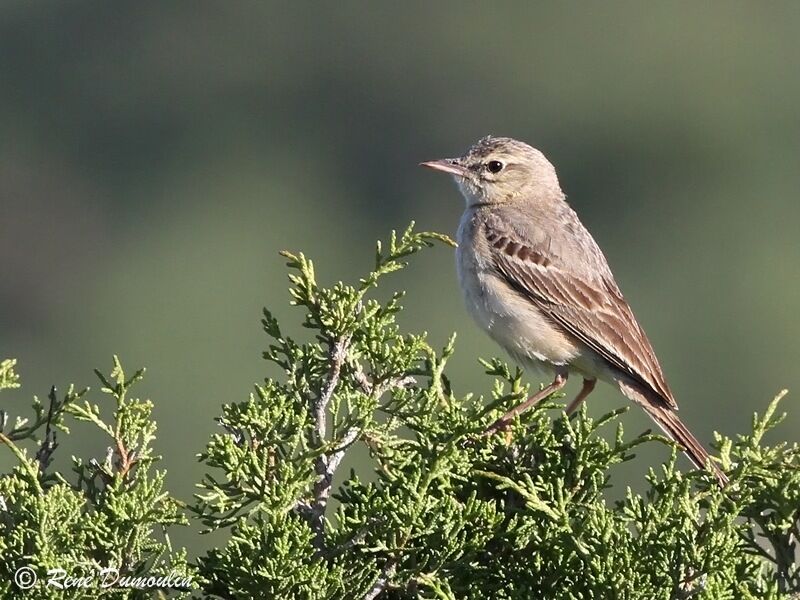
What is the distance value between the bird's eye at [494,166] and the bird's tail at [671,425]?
1985 mm

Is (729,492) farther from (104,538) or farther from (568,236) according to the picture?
(568,236)

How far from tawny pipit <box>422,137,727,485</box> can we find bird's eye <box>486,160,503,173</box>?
0.25 metres

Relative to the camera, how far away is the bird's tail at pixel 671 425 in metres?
7.54

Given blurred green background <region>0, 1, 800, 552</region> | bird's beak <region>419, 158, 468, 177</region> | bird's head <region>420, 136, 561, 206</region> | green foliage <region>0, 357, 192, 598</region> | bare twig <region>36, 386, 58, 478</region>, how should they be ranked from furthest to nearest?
blurred green background <region>0, 1, 800, 552</region> → bird's head <region>420, 136, 561, 206</region> → bird's beak <region>419, 158, 468, 177</region> → bare twig <region>36, 386, 58, 478</region> → green foliage <region>0, 357, 192, 598</region>

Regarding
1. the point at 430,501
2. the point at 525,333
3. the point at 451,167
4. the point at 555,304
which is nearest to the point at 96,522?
the point at 430,501

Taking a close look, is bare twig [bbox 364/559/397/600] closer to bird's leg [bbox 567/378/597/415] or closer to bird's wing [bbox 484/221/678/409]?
bird's leg [bbox 567/378/597/415]

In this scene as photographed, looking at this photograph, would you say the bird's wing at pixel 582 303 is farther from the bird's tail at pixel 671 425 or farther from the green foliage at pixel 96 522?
the green foliage at pixel 96 522

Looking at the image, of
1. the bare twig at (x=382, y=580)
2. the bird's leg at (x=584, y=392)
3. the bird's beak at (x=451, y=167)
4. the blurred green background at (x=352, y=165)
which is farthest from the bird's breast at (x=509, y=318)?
the blurred green background at (x=352, y=165)

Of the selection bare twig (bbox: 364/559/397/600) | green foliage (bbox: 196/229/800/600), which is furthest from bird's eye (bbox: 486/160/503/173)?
bare twig (bbox: 364/559/397/600)

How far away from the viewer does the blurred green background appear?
51.5 m

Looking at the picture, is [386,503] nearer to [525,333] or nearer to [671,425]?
[671,425]

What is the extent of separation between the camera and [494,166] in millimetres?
9820

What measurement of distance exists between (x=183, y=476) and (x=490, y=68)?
172ft

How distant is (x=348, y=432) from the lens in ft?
19.0
